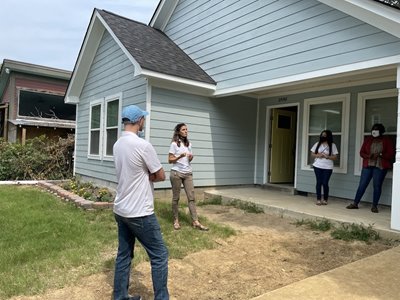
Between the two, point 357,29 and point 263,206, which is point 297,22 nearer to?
point 357,29

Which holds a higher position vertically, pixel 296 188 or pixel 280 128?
pixel 280 128

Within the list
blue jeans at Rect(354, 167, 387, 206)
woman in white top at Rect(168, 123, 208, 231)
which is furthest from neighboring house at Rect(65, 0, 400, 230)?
woman in white top at Rect(168, 123, 208, 231)

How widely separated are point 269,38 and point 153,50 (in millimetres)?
2821

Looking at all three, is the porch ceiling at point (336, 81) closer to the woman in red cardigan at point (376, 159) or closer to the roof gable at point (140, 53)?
the woman in red cardigan at point (376, 159)

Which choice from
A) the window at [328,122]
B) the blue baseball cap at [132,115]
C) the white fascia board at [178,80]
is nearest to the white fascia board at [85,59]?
the white fascia board at [178,80]

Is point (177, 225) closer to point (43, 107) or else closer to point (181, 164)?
point (181, 164)

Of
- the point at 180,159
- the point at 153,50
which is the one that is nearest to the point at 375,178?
the point at 180,159

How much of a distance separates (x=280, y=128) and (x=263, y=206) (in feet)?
11.3

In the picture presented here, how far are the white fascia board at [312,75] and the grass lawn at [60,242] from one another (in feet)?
9.74

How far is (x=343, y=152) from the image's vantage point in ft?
26.8

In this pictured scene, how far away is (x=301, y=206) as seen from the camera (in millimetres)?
7277

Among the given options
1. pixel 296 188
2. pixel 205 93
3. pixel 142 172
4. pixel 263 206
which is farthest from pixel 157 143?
pixel 142 172

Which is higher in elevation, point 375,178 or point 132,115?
point 132,115

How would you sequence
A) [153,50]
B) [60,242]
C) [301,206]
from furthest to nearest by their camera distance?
[153,50], [301,206], [60,242]
